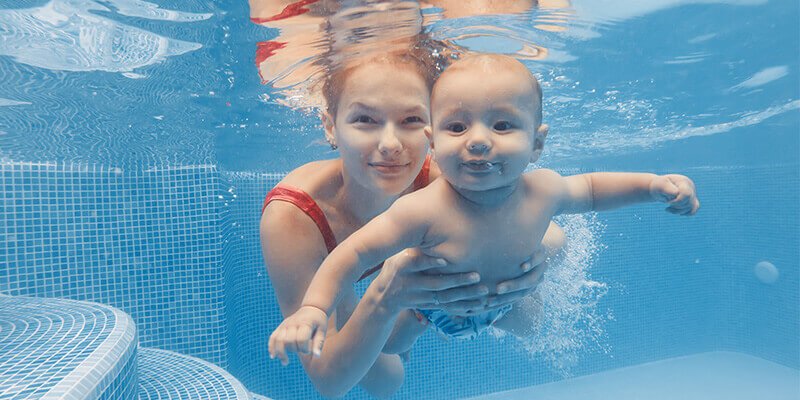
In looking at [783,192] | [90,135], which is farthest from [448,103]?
[783,192]

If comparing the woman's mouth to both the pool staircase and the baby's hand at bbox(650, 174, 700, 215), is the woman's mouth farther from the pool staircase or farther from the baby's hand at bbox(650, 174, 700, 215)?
the pool staircase

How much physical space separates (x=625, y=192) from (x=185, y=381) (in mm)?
4411

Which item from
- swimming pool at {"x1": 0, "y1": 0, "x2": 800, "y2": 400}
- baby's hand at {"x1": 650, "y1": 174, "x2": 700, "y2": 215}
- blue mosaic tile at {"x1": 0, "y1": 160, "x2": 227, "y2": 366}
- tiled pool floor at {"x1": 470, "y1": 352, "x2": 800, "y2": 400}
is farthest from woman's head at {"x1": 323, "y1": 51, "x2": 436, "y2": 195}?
tiled pool floor at {"x1": 470, "y1": 352, "x2": 800, "y2": 400}

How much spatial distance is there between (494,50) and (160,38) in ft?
11.8

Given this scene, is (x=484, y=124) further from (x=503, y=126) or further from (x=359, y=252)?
(x=359, y=252)

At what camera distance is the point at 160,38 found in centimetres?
486

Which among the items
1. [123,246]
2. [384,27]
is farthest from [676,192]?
[123,246]

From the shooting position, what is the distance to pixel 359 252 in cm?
246

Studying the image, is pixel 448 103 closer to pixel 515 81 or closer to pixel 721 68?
pixel 515 81

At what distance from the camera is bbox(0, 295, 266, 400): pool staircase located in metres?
2.87

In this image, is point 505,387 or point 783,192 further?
point 783,192

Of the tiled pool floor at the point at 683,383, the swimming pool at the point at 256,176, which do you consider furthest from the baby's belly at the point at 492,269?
the tiled pool floor at the point at 683,383

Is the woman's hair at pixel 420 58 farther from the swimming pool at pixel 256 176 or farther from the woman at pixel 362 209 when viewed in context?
the woman at pixel 362 209

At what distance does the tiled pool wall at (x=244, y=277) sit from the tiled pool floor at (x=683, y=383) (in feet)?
1.13
